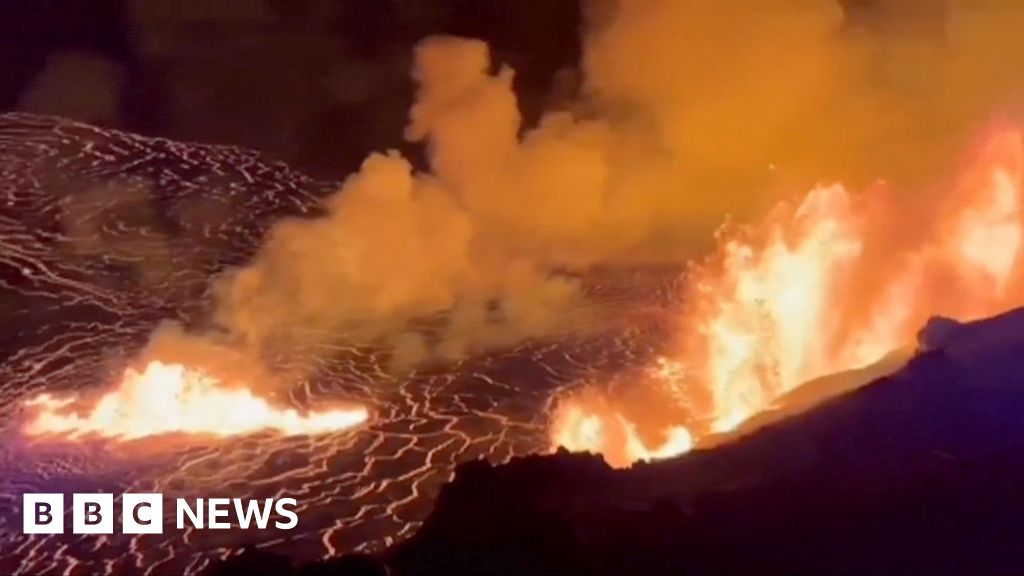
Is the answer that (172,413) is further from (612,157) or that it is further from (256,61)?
(612,157)

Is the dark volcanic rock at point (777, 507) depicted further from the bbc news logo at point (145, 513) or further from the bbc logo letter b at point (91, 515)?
the bbc logo letter b at point (91, 515)

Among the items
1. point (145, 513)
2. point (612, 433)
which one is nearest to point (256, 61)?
point (145, 513)

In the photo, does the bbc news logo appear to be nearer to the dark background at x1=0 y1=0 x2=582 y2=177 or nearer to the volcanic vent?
the volcanic vent

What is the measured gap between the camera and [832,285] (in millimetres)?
3703

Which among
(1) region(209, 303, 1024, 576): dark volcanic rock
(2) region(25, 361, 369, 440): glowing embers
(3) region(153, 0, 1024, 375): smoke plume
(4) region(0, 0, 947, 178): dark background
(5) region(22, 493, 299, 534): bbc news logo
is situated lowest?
(1) region(209, 303, 1024, 576): dark volcanic rock

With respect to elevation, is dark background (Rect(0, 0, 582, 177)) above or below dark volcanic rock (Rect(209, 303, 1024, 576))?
above

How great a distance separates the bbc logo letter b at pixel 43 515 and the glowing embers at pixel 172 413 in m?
0.20

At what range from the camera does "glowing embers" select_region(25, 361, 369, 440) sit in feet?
9.94

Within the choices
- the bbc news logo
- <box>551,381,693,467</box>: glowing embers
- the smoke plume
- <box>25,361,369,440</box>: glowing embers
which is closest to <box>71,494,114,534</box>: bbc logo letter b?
the bbc news logo

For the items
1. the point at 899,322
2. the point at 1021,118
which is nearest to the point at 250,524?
the point at 899,322

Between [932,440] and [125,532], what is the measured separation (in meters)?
1.71

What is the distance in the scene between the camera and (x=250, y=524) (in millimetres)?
2834

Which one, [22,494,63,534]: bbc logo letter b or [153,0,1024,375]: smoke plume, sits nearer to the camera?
[22,494,63,534]: bbc logo letter b

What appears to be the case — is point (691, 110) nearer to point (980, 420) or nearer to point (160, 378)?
point (980, 420)
